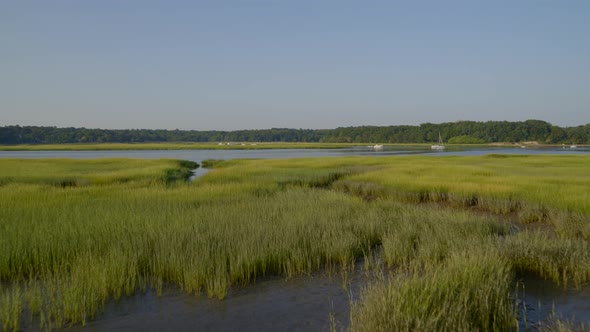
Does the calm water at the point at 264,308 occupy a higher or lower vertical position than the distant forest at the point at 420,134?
lower

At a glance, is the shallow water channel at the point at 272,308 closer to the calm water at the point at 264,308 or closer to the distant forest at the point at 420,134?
the calm water at the point at 264,308

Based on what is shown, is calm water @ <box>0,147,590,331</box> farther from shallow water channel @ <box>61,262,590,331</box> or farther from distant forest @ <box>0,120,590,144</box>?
distant forest @ <box>0,120,590,144</box>

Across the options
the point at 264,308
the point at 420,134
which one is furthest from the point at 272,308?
the point at 420,134

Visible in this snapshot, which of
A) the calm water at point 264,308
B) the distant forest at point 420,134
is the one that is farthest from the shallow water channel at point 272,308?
the distant forest at point 420,134

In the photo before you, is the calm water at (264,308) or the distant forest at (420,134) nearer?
the calm water at (264,308)

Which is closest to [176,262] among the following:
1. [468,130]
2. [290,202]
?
[290,202]

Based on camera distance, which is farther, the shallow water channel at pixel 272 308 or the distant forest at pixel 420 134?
the distant forest at pixel 420 134

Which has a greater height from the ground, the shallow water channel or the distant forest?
the distant forest

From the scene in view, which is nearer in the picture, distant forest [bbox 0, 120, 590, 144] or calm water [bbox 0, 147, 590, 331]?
calm water [bbox 0, 147, 590, 331]

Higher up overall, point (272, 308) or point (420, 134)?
point (420, 134)

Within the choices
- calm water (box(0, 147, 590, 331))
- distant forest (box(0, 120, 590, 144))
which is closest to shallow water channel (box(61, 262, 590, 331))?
calm water (box(0, 147, 590, 331))

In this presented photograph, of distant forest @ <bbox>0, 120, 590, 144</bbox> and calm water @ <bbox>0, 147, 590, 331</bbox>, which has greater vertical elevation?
distant forest @ <bbox>0, 120, 590, 144</bbox>

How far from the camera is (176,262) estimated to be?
8.30m

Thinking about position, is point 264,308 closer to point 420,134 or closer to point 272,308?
point 272,308
